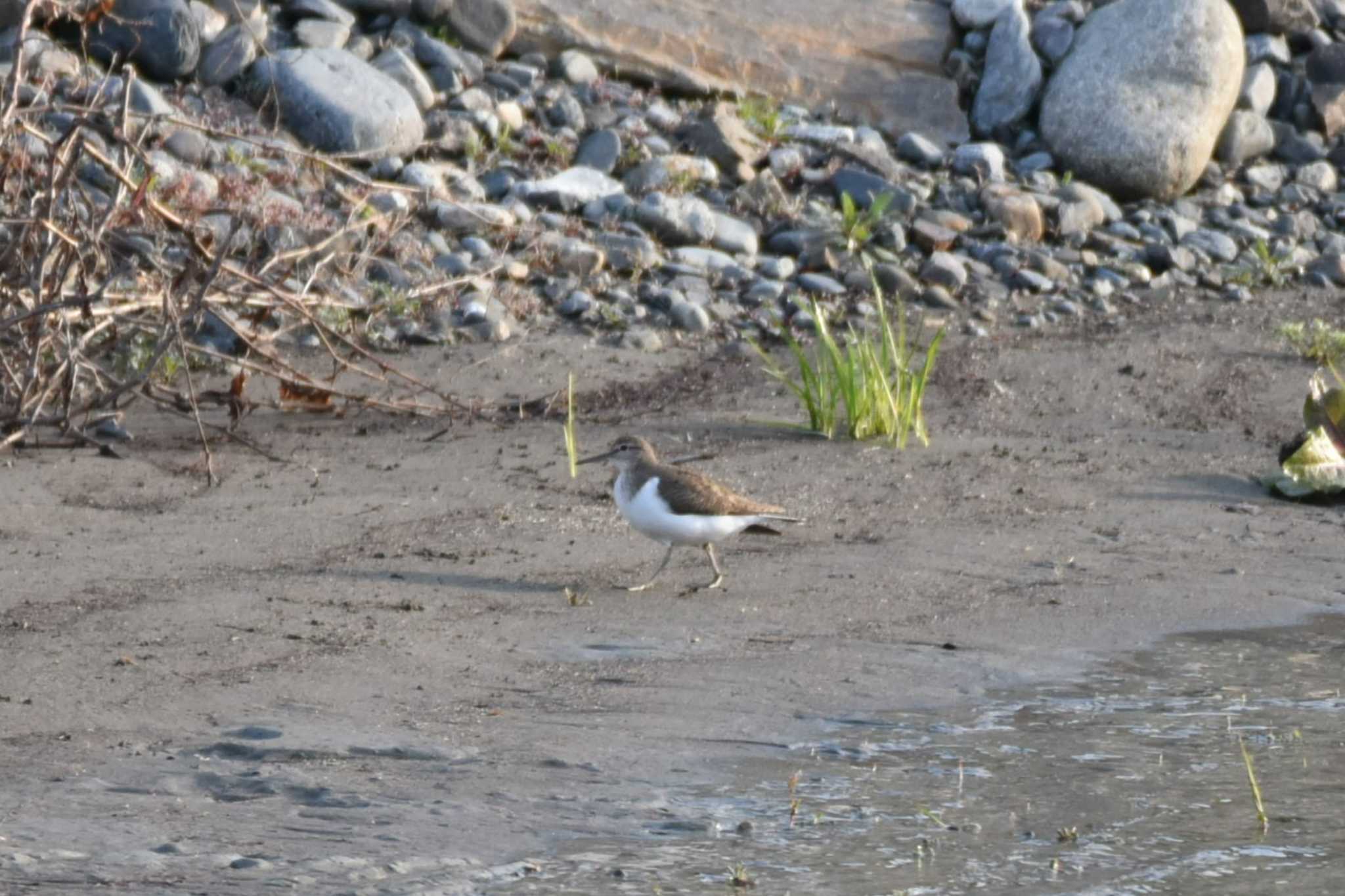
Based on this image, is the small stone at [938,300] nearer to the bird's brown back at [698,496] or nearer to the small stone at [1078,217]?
the small stone at [1078,217]

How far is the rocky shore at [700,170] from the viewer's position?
10.8 metres

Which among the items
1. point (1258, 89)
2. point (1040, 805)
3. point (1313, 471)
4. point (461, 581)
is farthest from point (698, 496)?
point (1258, 89)

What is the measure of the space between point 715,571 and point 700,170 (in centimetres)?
611

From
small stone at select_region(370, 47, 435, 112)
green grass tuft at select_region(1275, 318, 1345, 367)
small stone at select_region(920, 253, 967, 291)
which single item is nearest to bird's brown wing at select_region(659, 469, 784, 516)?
green grass tuft at select_region(1275, 318, 1345, 367)

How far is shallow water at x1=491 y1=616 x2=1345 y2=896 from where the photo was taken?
15.4ft

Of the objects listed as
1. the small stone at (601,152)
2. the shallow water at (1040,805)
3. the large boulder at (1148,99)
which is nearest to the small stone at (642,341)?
the small stone at (601,152)

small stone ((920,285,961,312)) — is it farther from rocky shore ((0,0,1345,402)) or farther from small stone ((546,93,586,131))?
small stone ((546,93,586,131))

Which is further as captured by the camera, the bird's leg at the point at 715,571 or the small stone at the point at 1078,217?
the small stone at the point at 1078,217

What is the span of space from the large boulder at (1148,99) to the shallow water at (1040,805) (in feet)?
27.0

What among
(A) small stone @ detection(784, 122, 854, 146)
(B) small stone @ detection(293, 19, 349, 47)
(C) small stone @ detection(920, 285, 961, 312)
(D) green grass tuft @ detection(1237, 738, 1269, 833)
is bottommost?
(C) small stone @ detection(920, 285, 961, 312)

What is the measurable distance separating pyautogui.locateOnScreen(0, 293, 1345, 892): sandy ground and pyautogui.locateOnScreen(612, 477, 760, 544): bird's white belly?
0.23 metres

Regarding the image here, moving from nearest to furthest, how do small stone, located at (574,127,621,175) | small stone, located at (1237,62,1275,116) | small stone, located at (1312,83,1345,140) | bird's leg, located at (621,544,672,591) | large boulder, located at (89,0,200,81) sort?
bird's leg, located at (621,544,672,591)
large boulder, located at (89,0,200,81)
small stone, located at (574,127,621,175)
small stone, located at (1237,62,1275,116)
small stone, located at (1312,83,1345,140)

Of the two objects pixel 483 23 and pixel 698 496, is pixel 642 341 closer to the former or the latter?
pixel 698 496

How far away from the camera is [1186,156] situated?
1405cm
